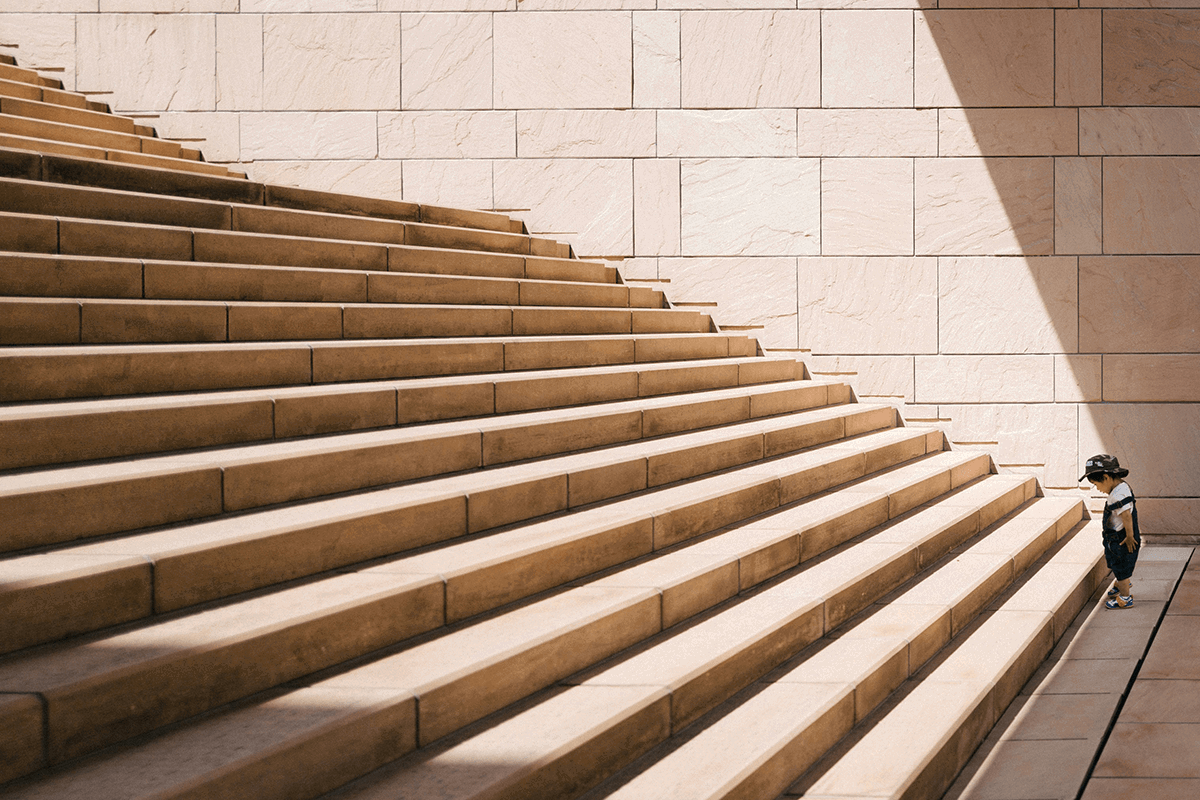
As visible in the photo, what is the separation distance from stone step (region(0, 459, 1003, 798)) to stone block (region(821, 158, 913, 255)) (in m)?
6.28

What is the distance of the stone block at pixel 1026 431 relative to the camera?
995cm

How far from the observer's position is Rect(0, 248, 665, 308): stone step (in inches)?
167

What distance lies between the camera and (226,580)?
2.98 metres

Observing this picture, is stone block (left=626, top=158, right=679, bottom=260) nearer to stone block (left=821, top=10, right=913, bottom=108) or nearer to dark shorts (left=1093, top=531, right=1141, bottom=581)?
stone block (left=821, top=10, right=913, bottom=108)

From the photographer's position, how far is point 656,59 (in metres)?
10.3

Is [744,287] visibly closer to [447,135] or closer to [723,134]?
[723,134]

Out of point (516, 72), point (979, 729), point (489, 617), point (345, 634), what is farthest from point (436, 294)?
point (516, 72)

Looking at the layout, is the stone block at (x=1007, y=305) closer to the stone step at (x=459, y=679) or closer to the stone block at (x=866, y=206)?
the stone block at (x=866, y=206)

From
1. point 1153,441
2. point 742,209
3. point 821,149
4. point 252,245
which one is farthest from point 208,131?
point 1153,441

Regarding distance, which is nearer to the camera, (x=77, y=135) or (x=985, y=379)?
(x=77, y=135)

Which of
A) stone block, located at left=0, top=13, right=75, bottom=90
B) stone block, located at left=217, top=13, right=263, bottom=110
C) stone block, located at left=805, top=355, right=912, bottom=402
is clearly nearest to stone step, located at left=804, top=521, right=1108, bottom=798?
stone block, located at left=805, top=355, right=912, bottom=402

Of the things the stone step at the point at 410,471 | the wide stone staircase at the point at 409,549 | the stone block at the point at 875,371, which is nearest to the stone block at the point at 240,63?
the wide stone staircase at the point at 409,549

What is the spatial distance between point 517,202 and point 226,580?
7.83m

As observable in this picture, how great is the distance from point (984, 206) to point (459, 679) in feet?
29.7
